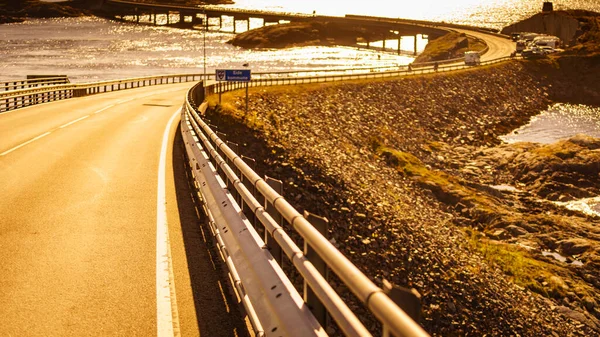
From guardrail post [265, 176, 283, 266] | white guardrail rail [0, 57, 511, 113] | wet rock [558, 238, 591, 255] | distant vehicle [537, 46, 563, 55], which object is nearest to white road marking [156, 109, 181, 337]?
guardrail post [265, 176, 283, 266]

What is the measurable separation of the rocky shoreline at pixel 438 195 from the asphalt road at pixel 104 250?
22.2 feet

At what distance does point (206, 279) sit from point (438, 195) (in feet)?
87.0

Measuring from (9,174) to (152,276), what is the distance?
29.9 feet

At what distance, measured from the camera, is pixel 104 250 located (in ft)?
32.1

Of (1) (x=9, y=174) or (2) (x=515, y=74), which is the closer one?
(1) (x=9, y=174)

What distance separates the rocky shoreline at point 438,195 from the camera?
67.7ft

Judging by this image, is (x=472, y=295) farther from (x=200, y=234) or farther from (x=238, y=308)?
(x=238, y=308)

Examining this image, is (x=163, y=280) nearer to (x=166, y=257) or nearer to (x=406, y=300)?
(x=166, y=257)

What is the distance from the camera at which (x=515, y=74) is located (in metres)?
80.9

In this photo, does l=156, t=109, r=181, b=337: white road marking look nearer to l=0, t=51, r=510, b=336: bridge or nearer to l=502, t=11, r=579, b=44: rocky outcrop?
l=0, t=51, r=510, b=336: bridge

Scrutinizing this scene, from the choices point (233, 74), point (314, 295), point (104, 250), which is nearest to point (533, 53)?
point (233, 74)

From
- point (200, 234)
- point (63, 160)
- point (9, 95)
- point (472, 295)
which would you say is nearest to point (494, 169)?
point (472, 295)

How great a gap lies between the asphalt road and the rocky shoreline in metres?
6.76

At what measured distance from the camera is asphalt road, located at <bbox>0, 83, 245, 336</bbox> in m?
7.15
